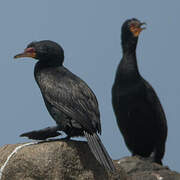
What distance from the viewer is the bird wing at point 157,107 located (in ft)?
22.5

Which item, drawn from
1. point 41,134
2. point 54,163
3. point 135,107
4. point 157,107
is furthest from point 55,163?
point 157,107

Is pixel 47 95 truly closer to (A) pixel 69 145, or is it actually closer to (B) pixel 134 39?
(A) pixel 69 145

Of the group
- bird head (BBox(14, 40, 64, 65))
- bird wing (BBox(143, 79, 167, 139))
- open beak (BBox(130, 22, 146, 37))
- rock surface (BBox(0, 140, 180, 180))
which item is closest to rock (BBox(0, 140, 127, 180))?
rock surface (BBox(0, 140, 180, 180))

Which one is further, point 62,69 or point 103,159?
point 62,69

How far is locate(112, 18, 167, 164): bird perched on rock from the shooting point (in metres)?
6.75

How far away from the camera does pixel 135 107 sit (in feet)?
22.2

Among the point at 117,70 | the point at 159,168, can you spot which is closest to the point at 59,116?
the point at 159,168

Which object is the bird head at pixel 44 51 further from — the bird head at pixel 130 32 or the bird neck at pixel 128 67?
the bird head at pixel 130 32

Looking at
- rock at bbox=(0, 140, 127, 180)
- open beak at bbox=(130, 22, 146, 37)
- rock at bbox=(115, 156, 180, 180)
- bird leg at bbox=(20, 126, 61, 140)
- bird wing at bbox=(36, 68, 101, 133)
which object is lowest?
rock at bbox=(115, 156, 180, 180)

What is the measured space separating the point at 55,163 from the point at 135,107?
2.79 m

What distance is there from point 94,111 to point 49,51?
72cm

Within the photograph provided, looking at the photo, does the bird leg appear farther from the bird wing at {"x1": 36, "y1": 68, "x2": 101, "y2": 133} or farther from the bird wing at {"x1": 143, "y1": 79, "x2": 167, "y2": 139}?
the bird wing at {"x1": 143, "y1": 79, "x2": 167, "y2": 139}

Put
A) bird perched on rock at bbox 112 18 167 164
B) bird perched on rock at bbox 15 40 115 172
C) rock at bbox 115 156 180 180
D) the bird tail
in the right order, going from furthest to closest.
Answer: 1. bird perched on rock at bbox 112 18 167 164
2. rock at bbox 115 156 180 180
3. bird perched on rock at bbox 15 40 115 172
4. the bird tail

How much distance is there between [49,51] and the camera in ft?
14.8
